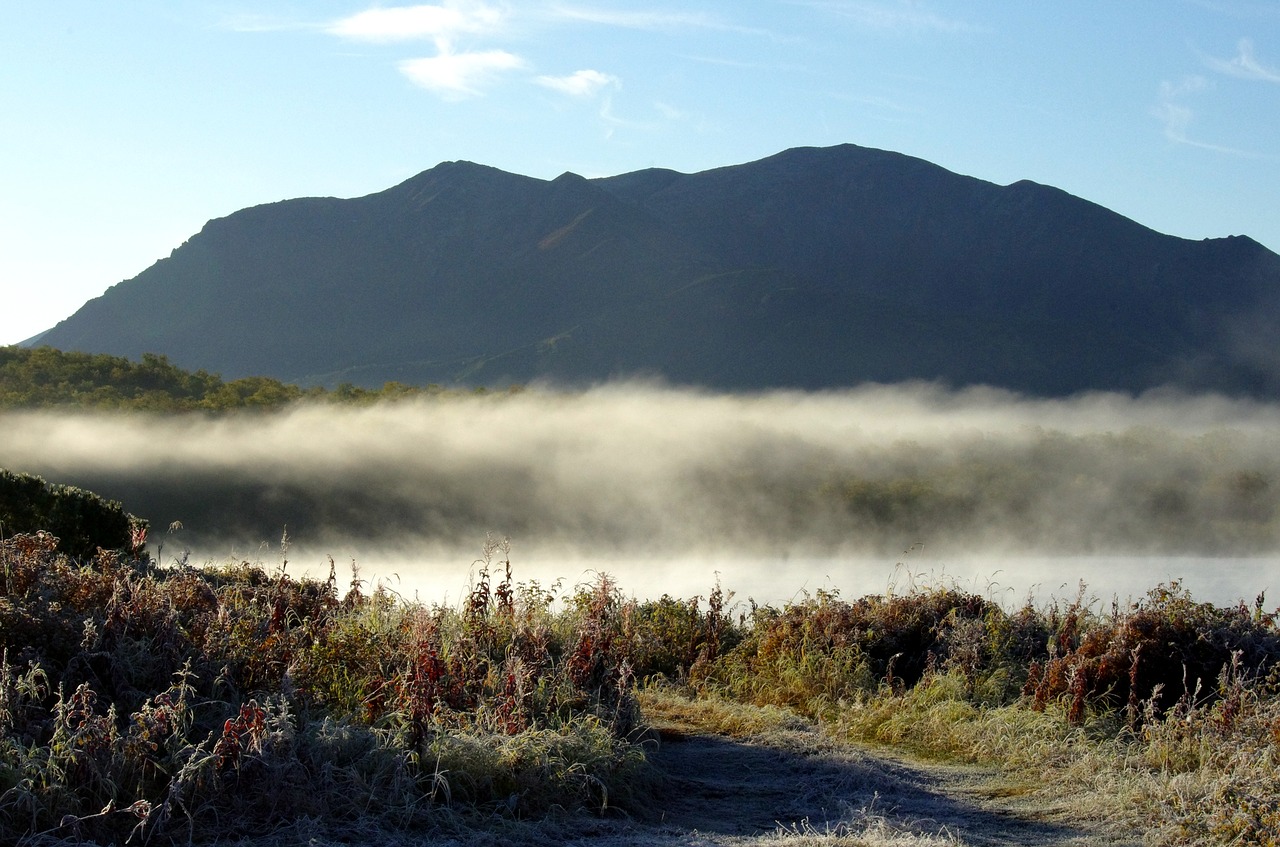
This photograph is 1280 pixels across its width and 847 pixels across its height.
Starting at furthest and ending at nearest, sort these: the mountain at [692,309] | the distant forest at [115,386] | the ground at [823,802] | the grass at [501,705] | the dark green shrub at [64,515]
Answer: the mountain at [692,309]
the distant forest at [115,386]
the dark green shrub at [64,515]
the ground at [823,802]
the grass at [501,705]

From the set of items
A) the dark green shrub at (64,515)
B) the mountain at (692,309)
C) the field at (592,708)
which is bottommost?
the field at (592,708)

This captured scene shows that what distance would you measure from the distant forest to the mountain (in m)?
48.9

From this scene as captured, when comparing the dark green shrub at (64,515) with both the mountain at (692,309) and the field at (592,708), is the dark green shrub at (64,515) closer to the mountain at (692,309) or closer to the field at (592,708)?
the field at (592,708)

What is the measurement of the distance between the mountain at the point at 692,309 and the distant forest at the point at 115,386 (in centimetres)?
4893

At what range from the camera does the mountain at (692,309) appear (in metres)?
125

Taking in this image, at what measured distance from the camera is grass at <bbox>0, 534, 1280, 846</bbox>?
19.3ft

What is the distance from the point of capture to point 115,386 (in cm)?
6875

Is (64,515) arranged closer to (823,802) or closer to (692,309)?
(823,802)

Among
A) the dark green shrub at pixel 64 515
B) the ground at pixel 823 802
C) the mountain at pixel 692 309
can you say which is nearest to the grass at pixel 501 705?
the ground at pixel 823 802

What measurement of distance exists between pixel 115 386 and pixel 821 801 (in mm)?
69082

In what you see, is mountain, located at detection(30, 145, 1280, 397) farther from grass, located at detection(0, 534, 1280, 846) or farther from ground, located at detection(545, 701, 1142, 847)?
ground, located at detection(545, 701, 1142, 847)

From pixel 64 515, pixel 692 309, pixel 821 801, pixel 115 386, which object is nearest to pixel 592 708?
pixel 821 801

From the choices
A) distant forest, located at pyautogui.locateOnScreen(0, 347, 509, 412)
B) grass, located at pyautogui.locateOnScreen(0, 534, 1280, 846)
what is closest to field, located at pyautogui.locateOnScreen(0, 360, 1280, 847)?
grass, located at pyautogui.locateOnScreen(0, 534, 1280, 846)

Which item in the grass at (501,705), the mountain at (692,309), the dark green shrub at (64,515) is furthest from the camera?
the mountain at (692,309)
